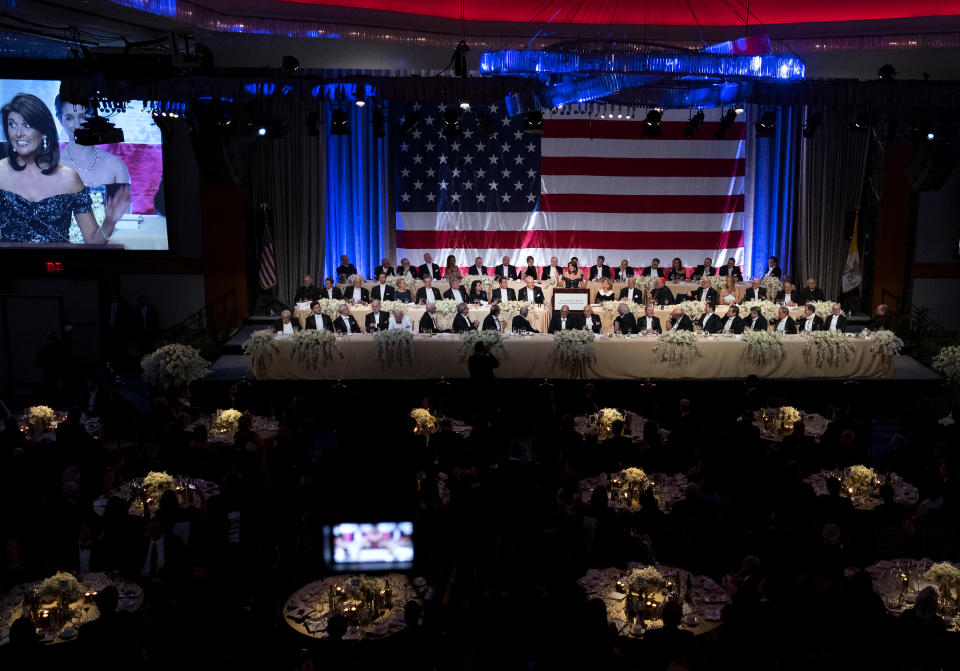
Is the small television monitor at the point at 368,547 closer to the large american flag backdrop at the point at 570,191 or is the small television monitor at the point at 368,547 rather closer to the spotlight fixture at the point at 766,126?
the spotlight fixture at the point at 766,126

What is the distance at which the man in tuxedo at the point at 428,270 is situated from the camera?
1903 cm

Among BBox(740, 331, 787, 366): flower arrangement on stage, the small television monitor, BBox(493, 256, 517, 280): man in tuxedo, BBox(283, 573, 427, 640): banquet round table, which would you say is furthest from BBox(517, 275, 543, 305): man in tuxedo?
BBox(283, 573, 427, 640): banquet round table

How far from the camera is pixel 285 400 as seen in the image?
532 inches

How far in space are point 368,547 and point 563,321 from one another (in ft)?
28.9

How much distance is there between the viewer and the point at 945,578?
648 centimetres

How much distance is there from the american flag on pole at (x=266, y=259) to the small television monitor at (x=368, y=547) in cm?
1271

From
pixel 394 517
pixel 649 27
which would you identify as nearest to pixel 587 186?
pixel 649 27

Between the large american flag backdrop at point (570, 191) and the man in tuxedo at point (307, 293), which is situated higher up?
the large american flag backdrop at point (570, 191)

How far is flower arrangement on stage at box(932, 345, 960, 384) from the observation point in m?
13.8

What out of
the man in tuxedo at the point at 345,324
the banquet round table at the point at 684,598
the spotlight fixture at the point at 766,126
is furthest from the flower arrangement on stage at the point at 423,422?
the spotlight fixture at the point at 766,126

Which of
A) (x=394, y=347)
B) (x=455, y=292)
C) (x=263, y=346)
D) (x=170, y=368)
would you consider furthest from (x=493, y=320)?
(x=170, y=368)

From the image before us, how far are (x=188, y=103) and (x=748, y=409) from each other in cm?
878

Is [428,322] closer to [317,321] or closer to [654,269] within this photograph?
[317,321]

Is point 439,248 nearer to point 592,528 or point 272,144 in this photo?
point 272,144
